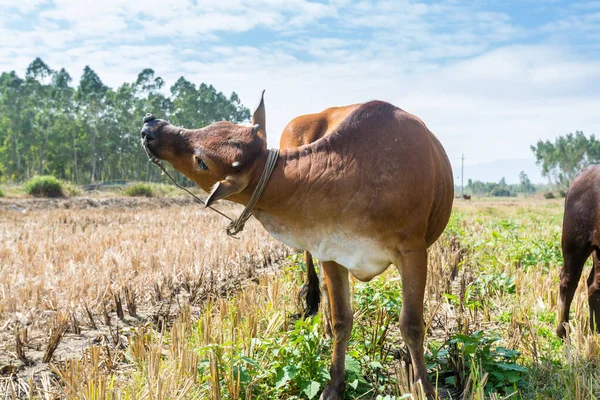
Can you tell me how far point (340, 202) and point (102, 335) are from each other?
2.47 metres

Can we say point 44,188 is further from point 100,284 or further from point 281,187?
point 281,187

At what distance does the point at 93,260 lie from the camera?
6973mm

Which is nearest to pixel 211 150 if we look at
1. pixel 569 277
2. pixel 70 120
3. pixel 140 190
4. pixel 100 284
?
pixel 569 277

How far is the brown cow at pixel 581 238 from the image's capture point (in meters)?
3.96

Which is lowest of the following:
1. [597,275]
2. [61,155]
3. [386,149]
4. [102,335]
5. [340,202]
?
[102,335]

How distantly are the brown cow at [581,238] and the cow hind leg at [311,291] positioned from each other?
2.03 m

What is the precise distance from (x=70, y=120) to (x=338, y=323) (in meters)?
54.8

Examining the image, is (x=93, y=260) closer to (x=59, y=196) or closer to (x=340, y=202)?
(x=340, y=202)

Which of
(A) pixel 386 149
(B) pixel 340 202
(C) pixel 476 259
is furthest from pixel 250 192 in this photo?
(C) pixel 476 259

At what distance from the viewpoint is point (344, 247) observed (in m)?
2.71

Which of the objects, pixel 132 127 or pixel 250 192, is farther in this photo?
pixel 132 127

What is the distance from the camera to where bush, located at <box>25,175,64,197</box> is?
23.6 metres

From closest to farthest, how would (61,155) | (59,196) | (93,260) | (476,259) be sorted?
(93,260)
(476,259)
(59,196)
(61,155)

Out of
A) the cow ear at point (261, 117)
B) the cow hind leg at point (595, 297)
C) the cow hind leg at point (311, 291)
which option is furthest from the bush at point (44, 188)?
the cow hind leg at point (595, 297)
